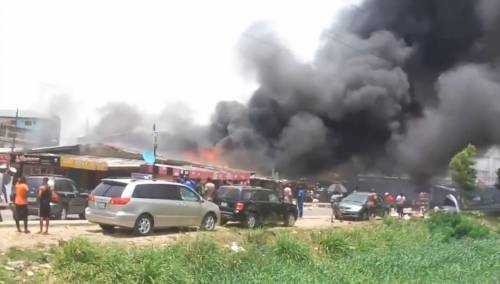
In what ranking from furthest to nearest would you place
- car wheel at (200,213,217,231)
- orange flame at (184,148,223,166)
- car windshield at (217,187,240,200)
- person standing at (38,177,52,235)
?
orange flame at (184,148,223,166) → car windshield at (217,187,240,200) → car wheel at (200,213,217,231) → person standing at (38,177,52,235)

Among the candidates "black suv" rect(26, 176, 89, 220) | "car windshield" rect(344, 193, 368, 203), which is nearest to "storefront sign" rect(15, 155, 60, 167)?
"black suv" rect(26, 176, 89, 220)

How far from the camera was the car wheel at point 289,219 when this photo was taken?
19344 mm

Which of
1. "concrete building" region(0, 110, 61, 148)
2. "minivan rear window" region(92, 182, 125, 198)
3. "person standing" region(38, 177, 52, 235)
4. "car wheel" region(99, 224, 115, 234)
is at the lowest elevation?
"car wheel" region(99, 224, 115, 234)

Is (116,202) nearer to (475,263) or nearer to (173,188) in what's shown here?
(173,188)

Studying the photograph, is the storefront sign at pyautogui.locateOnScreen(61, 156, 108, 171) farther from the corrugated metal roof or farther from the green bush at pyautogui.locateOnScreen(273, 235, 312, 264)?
the green bush at pyautogui.locateOnScreen(273, 235, 312, 264)

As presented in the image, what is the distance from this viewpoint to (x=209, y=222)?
53.6 ft

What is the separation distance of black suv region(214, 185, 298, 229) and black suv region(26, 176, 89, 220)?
15.8ft

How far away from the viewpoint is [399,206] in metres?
29.2

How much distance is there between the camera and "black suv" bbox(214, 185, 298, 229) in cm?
1775

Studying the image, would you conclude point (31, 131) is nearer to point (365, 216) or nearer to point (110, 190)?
point (365, 216)

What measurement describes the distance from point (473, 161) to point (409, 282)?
801 inches

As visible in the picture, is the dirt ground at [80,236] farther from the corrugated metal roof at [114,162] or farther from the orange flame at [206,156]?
the orange flame at [206,156]

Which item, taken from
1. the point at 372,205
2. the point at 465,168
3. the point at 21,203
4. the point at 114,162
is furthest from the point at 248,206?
the point at 114,162

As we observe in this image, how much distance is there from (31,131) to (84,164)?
14943 millimetres
